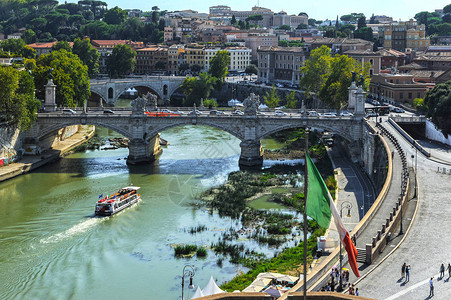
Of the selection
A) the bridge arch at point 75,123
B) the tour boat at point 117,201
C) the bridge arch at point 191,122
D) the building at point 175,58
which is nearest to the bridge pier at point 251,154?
the bridge arch at point 191,122

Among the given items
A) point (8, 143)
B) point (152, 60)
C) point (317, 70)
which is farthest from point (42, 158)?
point (152, 60)

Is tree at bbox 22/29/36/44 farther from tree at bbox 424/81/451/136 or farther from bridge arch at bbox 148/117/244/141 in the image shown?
tree at bbox 424/81/451/136

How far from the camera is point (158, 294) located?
29453 mm

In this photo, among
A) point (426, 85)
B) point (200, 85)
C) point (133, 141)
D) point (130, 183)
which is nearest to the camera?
point (130, 183)

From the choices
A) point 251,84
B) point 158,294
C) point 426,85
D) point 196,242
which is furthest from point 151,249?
point 251,84

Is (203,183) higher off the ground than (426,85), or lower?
lower

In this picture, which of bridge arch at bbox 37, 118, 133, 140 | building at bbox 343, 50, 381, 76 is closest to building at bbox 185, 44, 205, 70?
building at bbox 343, 50, 381, 76

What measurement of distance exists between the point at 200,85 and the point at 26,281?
65002 mm

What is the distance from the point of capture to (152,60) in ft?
426

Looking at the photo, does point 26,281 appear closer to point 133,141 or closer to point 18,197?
point 18,197

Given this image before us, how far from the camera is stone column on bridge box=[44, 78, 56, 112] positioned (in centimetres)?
5821

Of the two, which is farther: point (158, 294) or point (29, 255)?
point (29, 255)

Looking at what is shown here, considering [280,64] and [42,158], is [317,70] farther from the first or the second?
[42,158]

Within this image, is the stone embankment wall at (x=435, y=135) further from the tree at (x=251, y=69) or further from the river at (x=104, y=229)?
the tree at (x=251, y=69)
